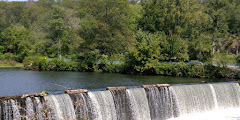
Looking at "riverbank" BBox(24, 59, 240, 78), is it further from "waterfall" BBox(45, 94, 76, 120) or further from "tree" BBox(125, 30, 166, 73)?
"waterfall" BBox(45, 94, 76, 120)

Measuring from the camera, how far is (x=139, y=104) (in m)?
18.2

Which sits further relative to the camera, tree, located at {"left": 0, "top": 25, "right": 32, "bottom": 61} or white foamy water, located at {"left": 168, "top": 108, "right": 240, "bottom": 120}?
tree, located at {"left": 0, "top": 25, "right": 32, "bottom": 61}

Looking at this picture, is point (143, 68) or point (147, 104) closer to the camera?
point (147, 104)

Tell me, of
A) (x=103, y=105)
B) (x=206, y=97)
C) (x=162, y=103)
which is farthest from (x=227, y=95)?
(x=103, y=105)

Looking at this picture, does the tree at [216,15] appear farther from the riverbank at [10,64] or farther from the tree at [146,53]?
the riverbank at [10,64]

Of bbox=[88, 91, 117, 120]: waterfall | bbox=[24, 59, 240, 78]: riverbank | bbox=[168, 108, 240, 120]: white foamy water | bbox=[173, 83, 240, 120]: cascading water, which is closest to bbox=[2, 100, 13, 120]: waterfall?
bbox=[88, 91, 117, 120]: waterfall

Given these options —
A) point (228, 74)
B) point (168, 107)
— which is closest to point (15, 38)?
point (228, 74)

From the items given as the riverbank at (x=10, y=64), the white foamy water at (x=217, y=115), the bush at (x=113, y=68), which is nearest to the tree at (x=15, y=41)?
the riverbank at (x=10, y=64)

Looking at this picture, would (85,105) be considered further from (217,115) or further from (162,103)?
(217,115)

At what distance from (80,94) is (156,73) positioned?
2423 centimetres

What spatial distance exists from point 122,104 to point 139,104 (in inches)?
51.1

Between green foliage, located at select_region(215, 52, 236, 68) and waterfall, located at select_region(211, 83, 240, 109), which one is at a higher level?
green foliage, located at select_region(215, 52, 236, 68)

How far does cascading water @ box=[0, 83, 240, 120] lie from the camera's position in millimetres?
14492

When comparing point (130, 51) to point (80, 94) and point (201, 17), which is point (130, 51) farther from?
point (80, 94)
